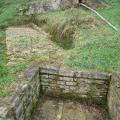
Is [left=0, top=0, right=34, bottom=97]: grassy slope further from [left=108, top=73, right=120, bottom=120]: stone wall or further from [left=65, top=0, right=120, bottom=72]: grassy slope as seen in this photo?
[left=108, top=73, right=120, bottom=120]: stone wall

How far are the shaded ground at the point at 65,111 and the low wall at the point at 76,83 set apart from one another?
172 mm

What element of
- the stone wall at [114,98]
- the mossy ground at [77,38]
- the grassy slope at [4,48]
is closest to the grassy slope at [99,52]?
the mossy ground at [77,38]

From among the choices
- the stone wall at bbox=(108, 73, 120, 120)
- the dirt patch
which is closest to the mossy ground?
the dirt patch

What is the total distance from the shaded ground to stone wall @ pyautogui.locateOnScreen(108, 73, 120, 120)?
13.6 inches

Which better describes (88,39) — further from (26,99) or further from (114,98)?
(26,99)

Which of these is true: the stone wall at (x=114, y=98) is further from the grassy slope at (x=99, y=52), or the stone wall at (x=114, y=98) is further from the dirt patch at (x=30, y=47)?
the dirt patch at (x=30, y=47)

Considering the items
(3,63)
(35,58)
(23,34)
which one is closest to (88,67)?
(35,58)

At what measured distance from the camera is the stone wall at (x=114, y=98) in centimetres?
434

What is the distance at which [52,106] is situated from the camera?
5191 millimetres

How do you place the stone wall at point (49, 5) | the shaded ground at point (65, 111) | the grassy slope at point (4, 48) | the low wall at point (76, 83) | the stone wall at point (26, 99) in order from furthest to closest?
the stone wall at point (49, 5)
the low wall at point (76, 83)
the shaded ground at point (65, 111)
the grassy slope at point (4, 48)
the stone wall at point (26, 99)

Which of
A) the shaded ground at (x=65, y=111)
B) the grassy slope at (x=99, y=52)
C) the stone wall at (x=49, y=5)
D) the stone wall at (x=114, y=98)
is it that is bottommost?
the shaded ground at (x=65, y=111)

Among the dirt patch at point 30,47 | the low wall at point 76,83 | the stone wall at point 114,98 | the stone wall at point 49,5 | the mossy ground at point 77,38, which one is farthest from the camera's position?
the stone wall at point 49,5

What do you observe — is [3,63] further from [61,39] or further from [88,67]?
[61,39]

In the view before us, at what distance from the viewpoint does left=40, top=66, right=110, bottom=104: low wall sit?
5.04 m
